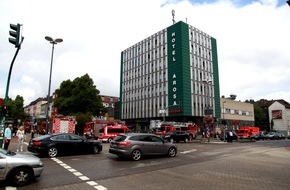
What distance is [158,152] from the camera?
1524cm

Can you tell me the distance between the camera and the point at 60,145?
15.7 m

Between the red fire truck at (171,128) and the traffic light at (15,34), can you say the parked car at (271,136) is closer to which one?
the red fire truck at (171,128)

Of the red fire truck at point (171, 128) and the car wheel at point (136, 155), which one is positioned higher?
the red fire truck at point (171, 128)

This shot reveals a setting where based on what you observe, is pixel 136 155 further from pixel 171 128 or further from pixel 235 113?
pixel 235 113

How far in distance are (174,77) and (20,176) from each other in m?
54.1

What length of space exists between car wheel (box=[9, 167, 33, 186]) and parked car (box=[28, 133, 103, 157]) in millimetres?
7117

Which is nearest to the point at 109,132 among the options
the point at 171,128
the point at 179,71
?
the point at 171,128

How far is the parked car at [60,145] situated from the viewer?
49.7 feet

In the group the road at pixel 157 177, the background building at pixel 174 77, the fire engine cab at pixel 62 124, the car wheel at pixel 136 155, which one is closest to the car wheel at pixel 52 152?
the road at pixel 157 177

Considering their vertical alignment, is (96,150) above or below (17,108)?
below

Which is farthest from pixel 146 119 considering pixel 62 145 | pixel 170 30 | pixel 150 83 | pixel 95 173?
pixel 95 173

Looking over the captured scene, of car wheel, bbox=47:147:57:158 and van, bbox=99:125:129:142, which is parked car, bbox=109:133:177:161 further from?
van, bbox=99:125:129:142

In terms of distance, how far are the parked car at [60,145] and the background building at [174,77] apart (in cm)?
3945

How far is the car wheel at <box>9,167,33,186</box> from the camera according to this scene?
8011 millimetres
